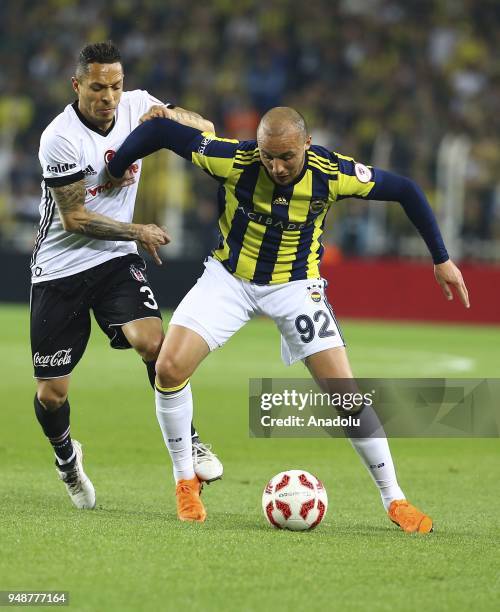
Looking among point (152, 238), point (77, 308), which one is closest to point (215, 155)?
point (152, 238)

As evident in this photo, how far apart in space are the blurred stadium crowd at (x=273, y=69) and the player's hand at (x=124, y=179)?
36.2 ft

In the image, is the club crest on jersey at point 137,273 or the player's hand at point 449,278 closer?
the player's hand at point 449,278

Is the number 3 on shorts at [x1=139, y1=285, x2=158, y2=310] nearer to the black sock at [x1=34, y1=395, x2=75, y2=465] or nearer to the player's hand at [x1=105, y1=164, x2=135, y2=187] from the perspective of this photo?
the player's hand at [x1=105, y1=164, x2=135, y2=187]

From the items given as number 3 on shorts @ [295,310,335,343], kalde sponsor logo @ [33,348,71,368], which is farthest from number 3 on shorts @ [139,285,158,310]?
number 3 on shorts @ [295,310,335,343]

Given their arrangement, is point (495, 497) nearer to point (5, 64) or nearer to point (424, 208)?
point (424, 208)

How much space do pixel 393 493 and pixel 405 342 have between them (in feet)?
32.0

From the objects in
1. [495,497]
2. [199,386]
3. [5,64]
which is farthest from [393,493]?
[5,64]

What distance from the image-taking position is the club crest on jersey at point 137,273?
22.5 feet

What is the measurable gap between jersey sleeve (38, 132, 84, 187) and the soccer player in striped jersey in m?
0.24

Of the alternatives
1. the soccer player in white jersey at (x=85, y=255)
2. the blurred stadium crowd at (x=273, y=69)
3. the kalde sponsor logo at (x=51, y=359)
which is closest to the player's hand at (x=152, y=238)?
the soccer player in white jersey at (x=85, y=255)

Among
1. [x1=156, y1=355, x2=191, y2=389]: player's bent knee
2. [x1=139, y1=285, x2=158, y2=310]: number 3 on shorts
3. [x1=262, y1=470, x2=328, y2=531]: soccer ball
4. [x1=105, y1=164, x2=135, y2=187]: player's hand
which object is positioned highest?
[x1=105, y1=164, x2=135, y2=187]: player's hand

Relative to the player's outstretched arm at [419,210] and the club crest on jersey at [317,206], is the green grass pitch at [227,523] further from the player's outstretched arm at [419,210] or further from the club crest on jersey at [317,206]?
the club crest on jersey at [317,206]

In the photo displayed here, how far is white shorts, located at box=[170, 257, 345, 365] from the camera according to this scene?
6.20 metres

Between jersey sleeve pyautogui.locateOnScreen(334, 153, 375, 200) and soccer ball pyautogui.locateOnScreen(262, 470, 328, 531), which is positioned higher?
jersey sleeve pyautogui.locateOnScreen(334, 153, 375, 200)
